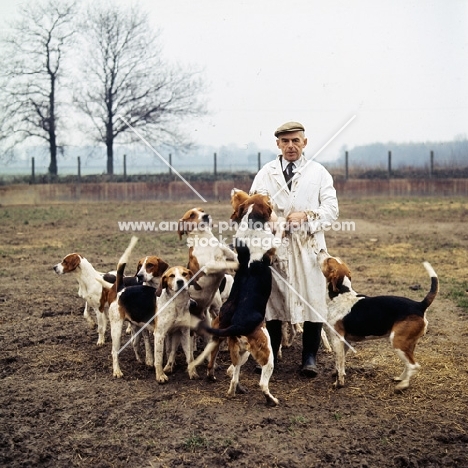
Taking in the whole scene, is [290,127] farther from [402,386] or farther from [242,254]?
[402,386]

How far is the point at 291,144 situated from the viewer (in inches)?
254

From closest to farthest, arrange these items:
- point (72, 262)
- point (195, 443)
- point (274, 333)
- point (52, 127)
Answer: point (195, 443), point (274, 333), point (72, 262), point (52, 127)

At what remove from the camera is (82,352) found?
7355 mm

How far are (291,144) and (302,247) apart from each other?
109 cm

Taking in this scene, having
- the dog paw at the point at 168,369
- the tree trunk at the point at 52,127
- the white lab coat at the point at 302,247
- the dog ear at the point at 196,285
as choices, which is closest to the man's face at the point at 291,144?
the white lab coat at the point at 302,247

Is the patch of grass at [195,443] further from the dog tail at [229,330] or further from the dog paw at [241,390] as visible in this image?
the dog paw at [241,390]

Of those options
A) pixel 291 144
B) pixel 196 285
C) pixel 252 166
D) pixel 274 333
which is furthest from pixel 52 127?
pixel 274 333

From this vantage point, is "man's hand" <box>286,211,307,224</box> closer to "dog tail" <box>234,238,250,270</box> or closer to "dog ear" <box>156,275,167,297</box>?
"dog tail" <box>234,238,250,270</box>

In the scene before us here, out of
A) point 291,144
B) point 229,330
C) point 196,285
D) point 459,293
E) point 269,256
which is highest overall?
point 291,144

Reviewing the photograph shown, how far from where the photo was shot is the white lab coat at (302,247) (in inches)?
252

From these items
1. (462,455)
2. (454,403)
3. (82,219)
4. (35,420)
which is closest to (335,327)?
(454,403)

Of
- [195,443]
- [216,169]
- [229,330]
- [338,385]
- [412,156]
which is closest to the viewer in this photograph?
[195,443]

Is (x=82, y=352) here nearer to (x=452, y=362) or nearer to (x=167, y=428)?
(x=167, y=428)

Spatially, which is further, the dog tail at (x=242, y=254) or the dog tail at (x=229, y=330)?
the dog tail at (x=242, y=254)
